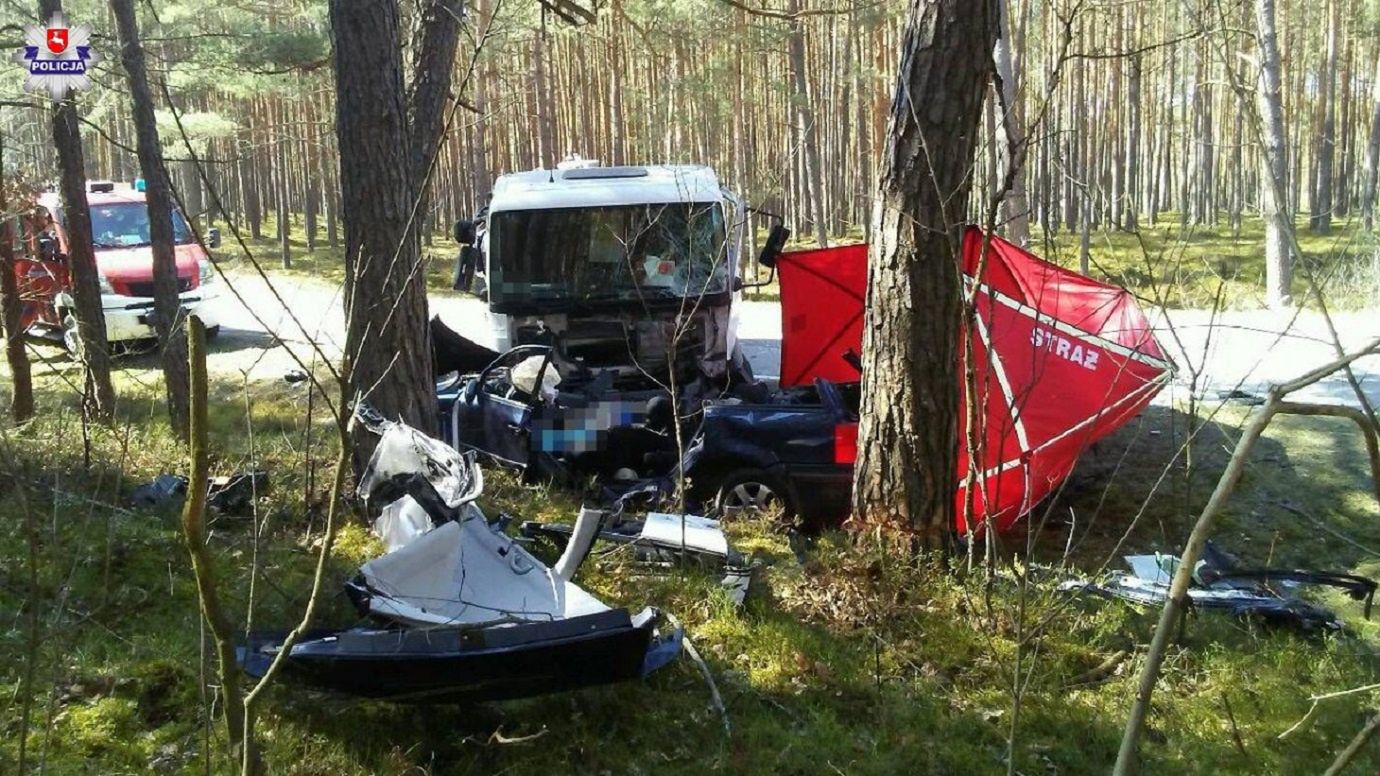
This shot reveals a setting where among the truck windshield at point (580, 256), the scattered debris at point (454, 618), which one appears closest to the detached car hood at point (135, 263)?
the truck windshield at point (580, 256)

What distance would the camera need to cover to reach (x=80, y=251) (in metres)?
9.23

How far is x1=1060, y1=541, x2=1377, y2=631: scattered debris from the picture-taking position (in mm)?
5078

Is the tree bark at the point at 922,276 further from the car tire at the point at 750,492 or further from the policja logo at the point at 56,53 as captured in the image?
the policja logo at the point at 56,53

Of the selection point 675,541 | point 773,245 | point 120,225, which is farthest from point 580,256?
point 120,225

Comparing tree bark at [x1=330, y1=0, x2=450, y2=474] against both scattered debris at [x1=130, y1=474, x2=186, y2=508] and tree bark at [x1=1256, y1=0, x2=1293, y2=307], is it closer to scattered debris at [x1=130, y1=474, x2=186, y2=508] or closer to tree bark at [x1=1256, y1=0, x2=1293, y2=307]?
scattered debris at [x1=130, y1=474, x2=186, y2=508]

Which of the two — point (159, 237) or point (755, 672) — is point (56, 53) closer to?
point (159, 237)

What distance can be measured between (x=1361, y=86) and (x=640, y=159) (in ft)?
85.3

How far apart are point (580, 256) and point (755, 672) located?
4.96 meters

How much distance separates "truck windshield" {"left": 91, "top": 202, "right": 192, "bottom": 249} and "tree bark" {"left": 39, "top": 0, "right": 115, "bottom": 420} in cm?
673

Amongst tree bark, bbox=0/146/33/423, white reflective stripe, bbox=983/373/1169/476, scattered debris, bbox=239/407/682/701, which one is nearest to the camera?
scattered debris, bbox=239/407/682/701

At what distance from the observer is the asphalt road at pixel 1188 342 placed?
29.4 ft

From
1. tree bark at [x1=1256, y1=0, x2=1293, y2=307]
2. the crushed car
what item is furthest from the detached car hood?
tree bark at [x1=1256, y1=0, x2=1293, y2=307]

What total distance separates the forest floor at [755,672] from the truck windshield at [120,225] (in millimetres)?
10348

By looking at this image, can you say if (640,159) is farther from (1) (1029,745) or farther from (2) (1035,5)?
(1) (1029,745)
